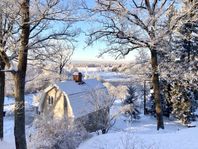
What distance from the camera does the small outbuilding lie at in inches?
Answer: 1166

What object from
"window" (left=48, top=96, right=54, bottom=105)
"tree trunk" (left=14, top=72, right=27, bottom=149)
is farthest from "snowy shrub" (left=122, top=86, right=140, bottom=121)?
"tree trunk" (left=14, top=72, right=27, bottom=149)

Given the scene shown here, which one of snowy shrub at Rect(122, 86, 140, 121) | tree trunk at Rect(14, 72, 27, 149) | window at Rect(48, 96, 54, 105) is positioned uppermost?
tree trunk at Rect(14, 72, 27, 149)

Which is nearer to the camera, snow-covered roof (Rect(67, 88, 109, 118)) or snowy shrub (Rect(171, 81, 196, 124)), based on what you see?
snowy shrub (Rect(171, 81, 196, 124))

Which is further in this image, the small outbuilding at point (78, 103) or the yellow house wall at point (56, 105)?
the yellow house wall at point (56, 105)

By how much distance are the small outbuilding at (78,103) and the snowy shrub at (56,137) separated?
12163 mm

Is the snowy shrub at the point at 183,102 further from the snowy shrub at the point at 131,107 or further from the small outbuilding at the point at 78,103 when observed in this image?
the small outbuilding at the point at 78,103

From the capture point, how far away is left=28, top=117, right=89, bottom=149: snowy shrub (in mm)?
14580

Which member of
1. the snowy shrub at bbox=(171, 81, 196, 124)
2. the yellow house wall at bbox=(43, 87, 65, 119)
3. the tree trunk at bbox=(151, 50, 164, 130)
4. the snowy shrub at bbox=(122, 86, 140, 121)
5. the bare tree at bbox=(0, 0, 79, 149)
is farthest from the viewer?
the snowy shrub at bbox=(122, 86, 140, 121)

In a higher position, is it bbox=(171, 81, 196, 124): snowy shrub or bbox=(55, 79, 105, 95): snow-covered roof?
bbox=(55, 79, 105, 95): snow-covered roof

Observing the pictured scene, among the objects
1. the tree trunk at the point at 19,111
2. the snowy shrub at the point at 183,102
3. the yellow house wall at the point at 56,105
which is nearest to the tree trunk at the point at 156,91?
the tree trunk at the point at 19,111

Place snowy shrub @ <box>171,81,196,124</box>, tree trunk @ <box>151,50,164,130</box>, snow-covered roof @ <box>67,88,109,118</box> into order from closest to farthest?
tree trunk @ <box>151,50,164,130</box> < snowy shrub @ <box>171,81,196,124</box> < snow-covered roof @ <box>67,88,109,118</box>

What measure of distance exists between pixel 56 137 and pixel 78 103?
15728 mm

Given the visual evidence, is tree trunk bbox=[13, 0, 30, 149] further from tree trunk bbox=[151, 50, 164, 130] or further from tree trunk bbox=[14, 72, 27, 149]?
tree trunk bbox=[151, 50, 164, 130]

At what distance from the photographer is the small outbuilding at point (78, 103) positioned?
29609 mm
